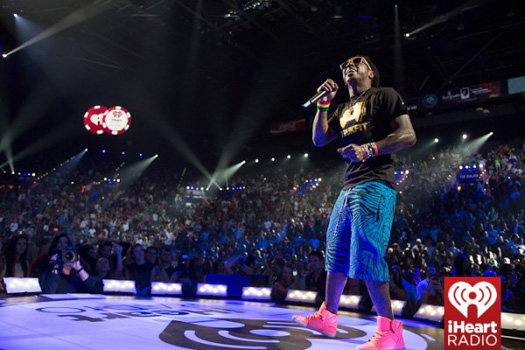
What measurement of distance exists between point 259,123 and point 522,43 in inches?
402

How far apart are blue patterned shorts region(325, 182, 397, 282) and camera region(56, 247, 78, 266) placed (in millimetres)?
4080

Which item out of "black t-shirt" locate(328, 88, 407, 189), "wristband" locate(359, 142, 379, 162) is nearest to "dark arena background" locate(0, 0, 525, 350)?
"black t-shirt" locate(328, 88, 407, 189)

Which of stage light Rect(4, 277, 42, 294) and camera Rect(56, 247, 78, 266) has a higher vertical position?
camera Rect(56, 247, 78, 266)

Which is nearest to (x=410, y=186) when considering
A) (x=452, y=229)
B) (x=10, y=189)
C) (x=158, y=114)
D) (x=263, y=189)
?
(x=452, y=229)

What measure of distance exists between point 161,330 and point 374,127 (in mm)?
1941

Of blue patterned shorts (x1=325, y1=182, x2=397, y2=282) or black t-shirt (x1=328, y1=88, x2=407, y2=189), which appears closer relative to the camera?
blue patterned shorts (x1=325, y1=182, x2=397, y2=282)

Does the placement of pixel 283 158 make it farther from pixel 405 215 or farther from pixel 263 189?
pixel 405 215

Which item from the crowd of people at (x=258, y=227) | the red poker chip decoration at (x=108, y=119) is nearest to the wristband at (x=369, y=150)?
the crowd of people at (x=258, y=227)

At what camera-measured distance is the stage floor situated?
215cm

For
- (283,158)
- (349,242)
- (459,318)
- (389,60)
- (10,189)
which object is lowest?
(459,318)

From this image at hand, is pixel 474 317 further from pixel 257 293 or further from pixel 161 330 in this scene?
pixel 257 293

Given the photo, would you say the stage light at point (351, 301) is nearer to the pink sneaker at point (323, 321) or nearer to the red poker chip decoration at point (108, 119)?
the pink sneaker at point (323, 321)

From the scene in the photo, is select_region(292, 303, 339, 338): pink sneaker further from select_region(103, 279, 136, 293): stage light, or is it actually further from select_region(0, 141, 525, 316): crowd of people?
select_region(103, 279, 136, 293): stage light

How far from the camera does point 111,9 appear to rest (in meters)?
Result: 11.0
